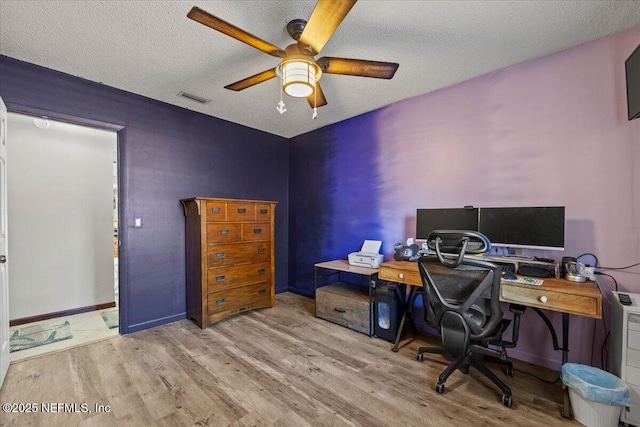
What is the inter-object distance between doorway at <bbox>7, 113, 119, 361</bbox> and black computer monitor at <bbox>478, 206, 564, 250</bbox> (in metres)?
3.79

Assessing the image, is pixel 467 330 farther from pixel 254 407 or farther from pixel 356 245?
pixel 356 245

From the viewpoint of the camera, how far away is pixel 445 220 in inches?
101

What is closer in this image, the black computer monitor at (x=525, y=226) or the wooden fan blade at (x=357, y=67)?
the wooden fan blade at (x=357, y=67)

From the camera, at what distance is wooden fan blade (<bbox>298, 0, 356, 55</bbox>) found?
4.38 feet

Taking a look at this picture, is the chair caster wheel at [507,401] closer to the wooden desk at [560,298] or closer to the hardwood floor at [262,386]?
the hardwood floor at [262,386]

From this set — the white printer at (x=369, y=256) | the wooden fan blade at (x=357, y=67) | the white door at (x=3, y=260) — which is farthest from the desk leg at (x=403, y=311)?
the white door at (x=3, y=260)

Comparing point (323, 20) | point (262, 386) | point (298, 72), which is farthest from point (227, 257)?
point (323, 20)

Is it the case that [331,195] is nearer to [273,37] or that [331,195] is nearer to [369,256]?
[369,256]

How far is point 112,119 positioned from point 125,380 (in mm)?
2393

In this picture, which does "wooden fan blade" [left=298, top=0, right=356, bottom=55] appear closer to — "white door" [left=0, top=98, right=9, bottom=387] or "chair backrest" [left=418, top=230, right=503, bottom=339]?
"chair backrest" [left=418, top=230, right=503, bottom=339]

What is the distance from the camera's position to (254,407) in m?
1.76

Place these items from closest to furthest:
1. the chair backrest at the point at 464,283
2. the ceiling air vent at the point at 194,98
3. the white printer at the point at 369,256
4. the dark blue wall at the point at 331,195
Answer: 1. the chair backrest at the point at 464,283
2. the ceiling air vent at the point at 194,98
3. the white printer at the point at 369,256
4. the dark blue wall at the point at 331,195

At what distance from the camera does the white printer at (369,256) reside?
3.03 m

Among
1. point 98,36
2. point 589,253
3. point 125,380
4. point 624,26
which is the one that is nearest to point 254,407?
point 125,380
